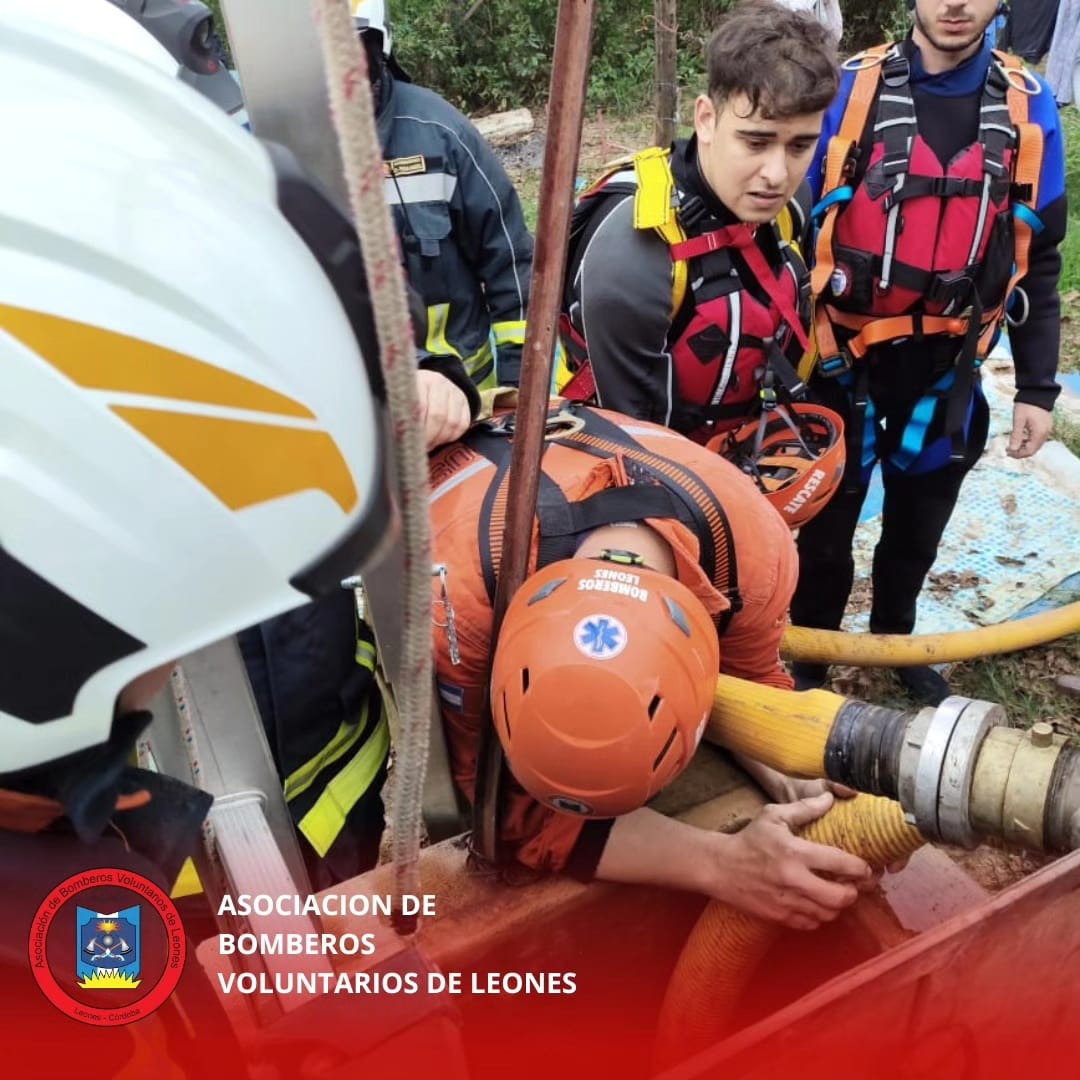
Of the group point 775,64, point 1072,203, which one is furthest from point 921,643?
point 1072,203

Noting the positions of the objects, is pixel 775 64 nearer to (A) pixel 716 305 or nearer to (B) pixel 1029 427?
(A) pixel 716 305

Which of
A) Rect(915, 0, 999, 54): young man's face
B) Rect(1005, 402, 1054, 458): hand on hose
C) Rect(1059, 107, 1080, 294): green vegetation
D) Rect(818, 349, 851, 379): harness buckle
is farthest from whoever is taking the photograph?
Rect(1059, 107, 1080, 294): green vegetation

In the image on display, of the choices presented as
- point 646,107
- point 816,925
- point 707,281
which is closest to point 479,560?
point 816,925

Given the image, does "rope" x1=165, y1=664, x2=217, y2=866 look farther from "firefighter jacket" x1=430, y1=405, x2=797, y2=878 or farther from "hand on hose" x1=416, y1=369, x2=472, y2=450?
"hand on hose" x1=416, y1=369, x2=472, y2=450

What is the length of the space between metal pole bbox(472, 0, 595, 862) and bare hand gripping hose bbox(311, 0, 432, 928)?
24 centimetres

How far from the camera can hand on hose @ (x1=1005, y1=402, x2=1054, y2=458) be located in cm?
324

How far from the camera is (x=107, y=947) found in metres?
1.19

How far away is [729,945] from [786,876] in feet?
0.61

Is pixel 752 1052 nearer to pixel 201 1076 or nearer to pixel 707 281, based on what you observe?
pixel 201 1076

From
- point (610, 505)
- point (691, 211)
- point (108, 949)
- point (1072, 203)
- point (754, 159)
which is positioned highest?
point (754, 159)

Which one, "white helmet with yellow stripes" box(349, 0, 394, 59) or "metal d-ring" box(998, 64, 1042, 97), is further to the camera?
"metal d-ring" box(998, 64, 1042, 97)

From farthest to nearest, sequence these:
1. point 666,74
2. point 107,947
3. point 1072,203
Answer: point 1072,203 → point 666,74 → point 107,947

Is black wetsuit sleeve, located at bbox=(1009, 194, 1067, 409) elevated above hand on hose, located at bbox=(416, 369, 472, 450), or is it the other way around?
hand on hose, located at bbox=(416, 369, 472, 450)

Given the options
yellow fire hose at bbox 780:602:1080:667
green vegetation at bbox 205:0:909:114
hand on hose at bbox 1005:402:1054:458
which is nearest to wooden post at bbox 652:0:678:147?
hand on hose at bbox 1005:402:1054:458
